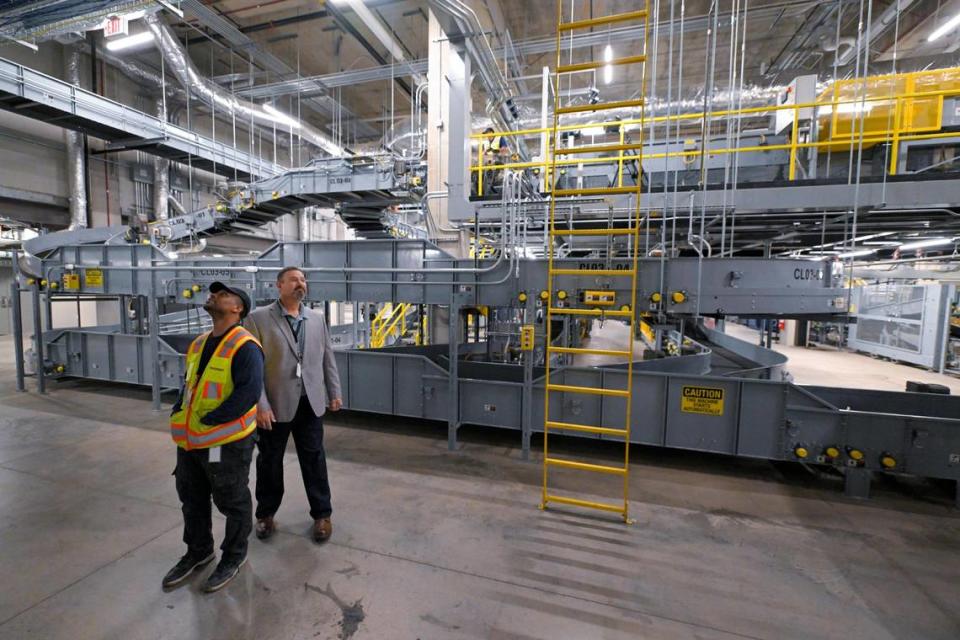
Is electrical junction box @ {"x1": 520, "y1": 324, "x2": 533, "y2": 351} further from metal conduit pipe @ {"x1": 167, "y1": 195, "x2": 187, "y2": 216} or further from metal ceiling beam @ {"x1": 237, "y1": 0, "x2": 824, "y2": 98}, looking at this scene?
metal conduit pipe @ {"x1": 167, "y1": 195, "x2": 187, "y2": 216}

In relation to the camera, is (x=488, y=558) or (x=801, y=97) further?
(x=801, y=97)

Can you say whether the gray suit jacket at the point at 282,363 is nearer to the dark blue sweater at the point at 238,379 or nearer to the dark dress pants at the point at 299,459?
the dark dress pants at the point at 299,459

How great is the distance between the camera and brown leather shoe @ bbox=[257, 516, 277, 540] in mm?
3333

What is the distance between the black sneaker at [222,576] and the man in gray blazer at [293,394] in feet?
1.51

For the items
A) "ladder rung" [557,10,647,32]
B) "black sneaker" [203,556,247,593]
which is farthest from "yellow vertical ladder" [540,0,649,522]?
"black sneaker" [203,556,247,593]

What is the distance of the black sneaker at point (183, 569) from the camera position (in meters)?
2.81

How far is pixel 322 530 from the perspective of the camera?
3350mm

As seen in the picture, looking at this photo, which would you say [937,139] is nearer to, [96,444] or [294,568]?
[294,568]

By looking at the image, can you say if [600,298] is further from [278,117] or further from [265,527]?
[278,117]

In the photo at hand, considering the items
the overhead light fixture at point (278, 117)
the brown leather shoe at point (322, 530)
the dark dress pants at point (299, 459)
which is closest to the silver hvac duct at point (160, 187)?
the overhead light fixture at point (278, 117)

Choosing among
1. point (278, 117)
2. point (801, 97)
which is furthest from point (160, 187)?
point (801, 97)

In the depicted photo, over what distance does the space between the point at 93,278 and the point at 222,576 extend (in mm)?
7823

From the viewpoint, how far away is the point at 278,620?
2562 mm

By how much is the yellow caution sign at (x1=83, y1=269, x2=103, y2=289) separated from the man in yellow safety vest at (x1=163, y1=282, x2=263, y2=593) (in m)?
7.19
